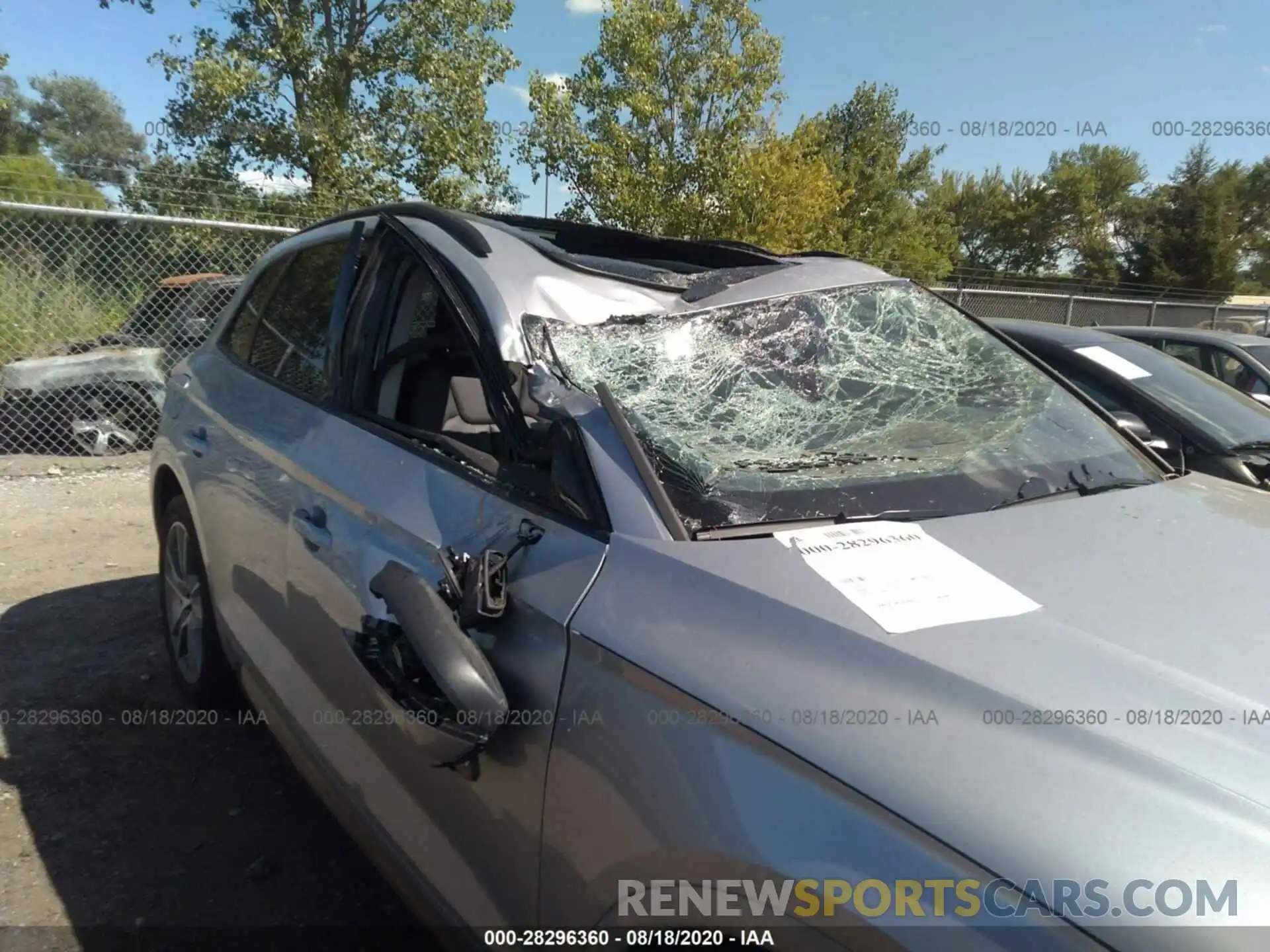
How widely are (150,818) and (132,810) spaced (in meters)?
0.09

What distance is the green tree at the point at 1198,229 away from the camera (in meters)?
38.3

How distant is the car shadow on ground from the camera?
251cm

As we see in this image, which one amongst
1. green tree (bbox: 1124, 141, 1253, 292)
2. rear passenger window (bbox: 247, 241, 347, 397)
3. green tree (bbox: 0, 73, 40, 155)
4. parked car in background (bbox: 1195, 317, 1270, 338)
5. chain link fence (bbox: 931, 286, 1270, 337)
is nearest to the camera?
rear passenger window (bbox: 247, 241, 347, 397)

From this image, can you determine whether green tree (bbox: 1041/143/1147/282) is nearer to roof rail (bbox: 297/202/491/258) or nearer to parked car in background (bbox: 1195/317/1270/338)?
parked car in background (bbox: 1195/317/1270/338)

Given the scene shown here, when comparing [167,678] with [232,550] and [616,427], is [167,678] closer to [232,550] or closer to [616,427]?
[232,550]

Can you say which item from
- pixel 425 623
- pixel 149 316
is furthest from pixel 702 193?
pixel 425 623

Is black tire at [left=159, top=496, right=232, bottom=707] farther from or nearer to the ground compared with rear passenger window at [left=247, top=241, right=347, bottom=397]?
nearer to the ground

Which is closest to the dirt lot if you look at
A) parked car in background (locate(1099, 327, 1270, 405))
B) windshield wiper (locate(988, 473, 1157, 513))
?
windshield wiper (locate(988, 473, 1157, 513))

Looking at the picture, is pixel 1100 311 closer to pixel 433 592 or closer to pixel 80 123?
pixel 433 592

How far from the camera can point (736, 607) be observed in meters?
1.45

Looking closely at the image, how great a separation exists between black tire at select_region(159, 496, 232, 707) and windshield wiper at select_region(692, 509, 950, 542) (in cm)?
224

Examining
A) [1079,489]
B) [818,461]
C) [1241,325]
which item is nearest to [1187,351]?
[1079,489]

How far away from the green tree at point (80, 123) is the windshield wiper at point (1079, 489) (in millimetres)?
44391

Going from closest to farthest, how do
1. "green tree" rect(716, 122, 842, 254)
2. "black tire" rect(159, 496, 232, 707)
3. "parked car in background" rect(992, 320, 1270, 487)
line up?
"black tire" rect(159, 496, 232, 707), "parked car in background" rect(992, 320, 1270, 487), "green tree" rect(716, 122, 842, 254)
